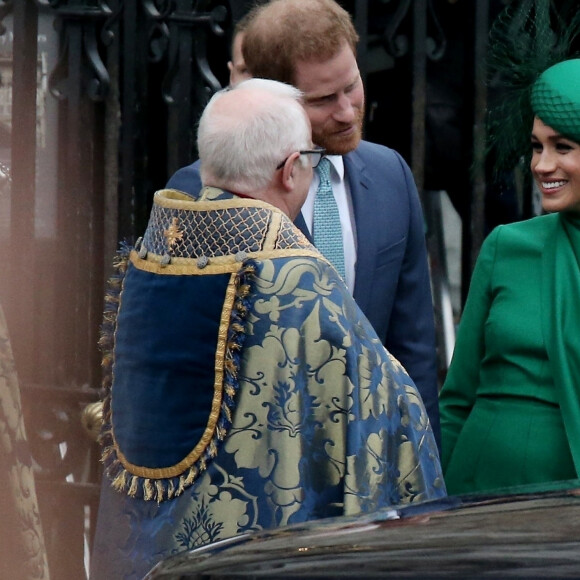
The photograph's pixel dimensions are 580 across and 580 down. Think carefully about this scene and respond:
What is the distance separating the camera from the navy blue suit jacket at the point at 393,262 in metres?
3.86

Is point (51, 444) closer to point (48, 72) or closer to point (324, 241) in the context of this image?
point (48, 72)

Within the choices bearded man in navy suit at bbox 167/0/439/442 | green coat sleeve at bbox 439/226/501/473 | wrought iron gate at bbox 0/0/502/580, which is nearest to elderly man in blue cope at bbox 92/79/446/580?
bearded man in navy suit at bbox 167/0/439/442

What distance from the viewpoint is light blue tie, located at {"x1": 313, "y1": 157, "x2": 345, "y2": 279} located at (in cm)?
381

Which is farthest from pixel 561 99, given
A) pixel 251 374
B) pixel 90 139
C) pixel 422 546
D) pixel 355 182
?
pixel 422 546

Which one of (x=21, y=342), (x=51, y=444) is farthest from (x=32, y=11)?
(x=51, y=444)

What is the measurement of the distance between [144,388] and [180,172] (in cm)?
80

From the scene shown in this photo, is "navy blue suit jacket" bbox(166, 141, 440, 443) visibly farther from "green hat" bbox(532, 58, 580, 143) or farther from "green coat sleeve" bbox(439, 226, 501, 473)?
"green hat" bbox(532, 58, 580, 143)

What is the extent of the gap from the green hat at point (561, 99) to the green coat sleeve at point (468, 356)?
0.34 meters

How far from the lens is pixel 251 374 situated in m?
3.10

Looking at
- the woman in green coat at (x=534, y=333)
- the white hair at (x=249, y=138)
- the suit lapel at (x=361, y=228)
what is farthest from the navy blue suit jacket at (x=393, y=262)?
the white hair at (x=249, y=138)

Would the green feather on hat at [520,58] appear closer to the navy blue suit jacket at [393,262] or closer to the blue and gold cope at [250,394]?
the navy blue suit jacket at [393,262]

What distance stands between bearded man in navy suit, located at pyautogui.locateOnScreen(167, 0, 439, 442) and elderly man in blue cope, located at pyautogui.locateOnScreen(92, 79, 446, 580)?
20.4 inches

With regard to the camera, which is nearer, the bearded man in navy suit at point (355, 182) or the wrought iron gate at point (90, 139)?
the bearded man in navy suit at point (355, 182)

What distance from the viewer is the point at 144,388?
3.19 metres
